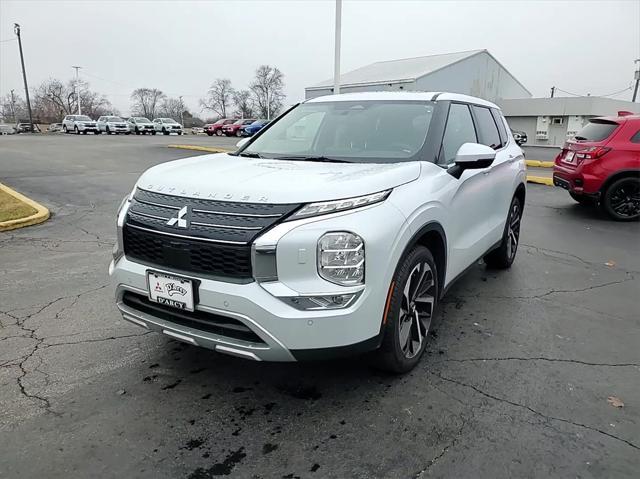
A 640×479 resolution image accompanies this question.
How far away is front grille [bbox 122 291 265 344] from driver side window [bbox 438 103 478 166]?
1.89 metres

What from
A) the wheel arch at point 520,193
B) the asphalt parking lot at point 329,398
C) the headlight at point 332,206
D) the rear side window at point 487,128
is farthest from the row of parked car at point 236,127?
the headlight at point 332,206

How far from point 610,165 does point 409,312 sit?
23.0 ft

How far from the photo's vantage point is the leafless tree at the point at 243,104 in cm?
8419

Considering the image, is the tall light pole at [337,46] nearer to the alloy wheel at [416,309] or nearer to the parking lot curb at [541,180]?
the parking lot curb at [541,180]

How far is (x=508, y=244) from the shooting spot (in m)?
5.40

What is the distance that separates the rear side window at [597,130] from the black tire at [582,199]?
1.02 metres

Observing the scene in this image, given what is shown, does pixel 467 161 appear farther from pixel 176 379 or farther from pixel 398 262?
pixel 176 379

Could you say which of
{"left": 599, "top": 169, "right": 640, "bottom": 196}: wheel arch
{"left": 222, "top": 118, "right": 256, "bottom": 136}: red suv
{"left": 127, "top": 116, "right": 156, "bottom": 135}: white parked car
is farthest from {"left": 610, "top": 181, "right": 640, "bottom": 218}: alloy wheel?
{"left": 127, "top": 116, "right": 156, "bottom": 135}: white parked car

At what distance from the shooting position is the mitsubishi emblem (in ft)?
8.63

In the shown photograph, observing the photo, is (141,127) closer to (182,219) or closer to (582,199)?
(582,199)

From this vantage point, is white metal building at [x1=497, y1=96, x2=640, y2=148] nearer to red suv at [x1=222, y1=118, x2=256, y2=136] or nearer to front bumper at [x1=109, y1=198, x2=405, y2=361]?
red suv at [x1=222, y1=118, x2=256, y2=136]

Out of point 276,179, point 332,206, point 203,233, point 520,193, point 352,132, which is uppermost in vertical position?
point 352,132

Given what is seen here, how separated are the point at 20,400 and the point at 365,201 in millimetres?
2354

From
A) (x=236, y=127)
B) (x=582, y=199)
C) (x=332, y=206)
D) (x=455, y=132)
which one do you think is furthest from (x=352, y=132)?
(x=236, y=127)
